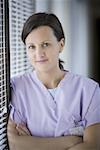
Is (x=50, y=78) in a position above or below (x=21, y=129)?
above

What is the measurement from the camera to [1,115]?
117 cm

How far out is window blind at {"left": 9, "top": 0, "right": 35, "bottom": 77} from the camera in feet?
5.98

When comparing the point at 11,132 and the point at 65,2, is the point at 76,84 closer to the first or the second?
the point at 11,132

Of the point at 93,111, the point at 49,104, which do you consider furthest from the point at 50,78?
the point at 93,111

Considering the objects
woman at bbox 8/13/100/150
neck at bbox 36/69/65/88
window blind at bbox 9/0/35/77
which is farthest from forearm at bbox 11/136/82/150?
window blind at bbox 9/0/35/77

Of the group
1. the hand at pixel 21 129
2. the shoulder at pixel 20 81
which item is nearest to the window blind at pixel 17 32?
the shoulder at pixel 20 81

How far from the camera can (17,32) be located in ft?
6.28

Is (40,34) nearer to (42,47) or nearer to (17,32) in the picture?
(42,47)

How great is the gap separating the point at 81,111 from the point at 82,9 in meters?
0.88

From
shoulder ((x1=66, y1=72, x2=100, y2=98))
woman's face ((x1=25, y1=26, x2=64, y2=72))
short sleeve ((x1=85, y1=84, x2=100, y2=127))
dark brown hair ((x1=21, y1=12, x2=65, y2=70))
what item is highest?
dark brown hair ((x1=21, y1=12, x2=65, y2=70))

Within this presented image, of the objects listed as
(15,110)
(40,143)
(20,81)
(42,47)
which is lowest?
(40,143)

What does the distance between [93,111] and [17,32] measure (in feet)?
3.13

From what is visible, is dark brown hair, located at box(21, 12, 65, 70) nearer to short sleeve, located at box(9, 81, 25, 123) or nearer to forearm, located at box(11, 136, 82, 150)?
short sleeve, located at box(9, 81, 25, 123)

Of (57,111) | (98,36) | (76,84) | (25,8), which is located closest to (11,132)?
(57,111)
